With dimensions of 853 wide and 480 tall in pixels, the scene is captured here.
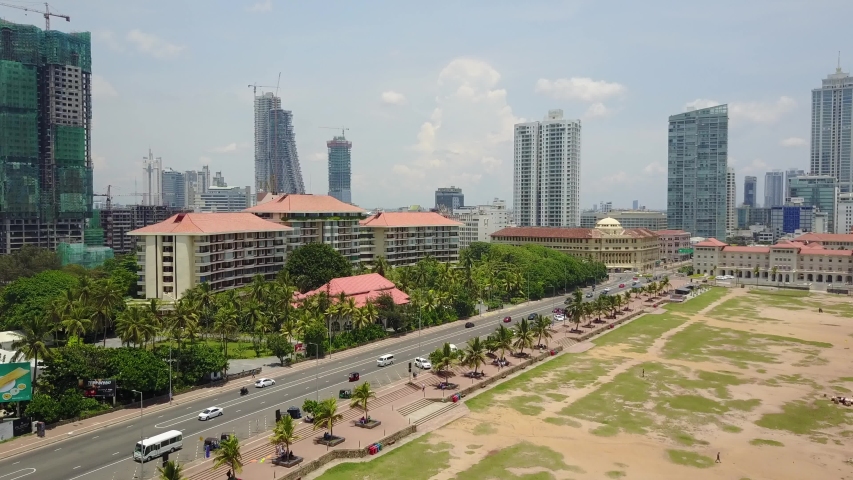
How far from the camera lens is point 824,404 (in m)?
69.9

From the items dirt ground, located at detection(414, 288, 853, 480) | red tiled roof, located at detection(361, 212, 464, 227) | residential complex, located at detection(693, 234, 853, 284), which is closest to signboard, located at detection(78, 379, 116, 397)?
dirt ground, located at detection(414, 288, 853, 480)

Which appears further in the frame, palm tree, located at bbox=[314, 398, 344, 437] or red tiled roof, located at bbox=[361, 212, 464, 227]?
red tiled roof, located at bbox=[361, 212, 464, 227]

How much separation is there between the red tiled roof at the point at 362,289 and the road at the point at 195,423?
40.9 ft

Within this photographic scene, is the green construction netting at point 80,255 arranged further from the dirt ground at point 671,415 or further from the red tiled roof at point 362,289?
the dirt ground at point 671,415

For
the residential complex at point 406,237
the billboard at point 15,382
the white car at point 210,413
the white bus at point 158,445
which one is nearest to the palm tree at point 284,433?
the white bus at point 158,445

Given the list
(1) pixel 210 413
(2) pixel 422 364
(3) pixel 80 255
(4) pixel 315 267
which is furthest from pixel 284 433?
(3) pixel 80 255

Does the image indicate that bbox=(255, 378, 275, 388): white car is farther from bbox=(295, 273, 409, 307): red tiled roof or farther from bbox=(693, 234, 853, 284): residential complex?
bbox=(693, 234, 853, 284): residential complex

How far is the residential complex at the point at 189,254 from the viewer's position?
360 ft

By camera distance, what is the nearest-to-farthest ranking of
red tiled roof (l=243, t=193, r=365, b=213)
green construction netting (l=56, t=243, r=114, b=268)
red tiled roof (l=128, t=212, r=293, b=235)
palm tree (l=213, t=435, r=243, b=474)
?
1. palm tree (l=213, t=435, r=243, b=474)
2. red tiled roof (l=128, t=212, r=293, b=235)
3. red tiled roof (l=243, t=193, r=365, b=213)
4. green construction netting (l=56, t=243, r=114, b=268)

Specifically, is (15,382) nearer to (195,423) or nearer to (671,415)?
(195,423)

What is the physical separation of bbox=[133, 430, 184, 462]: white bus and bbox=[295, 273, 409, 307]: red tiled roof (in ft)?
151

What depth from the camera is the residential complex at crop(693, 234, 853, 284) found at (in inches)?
7111

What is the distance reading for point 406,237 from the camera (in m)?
167

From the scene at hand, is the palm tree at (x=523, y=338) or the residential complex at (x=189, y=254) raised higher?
the residential complex at (x=189, y=254)
